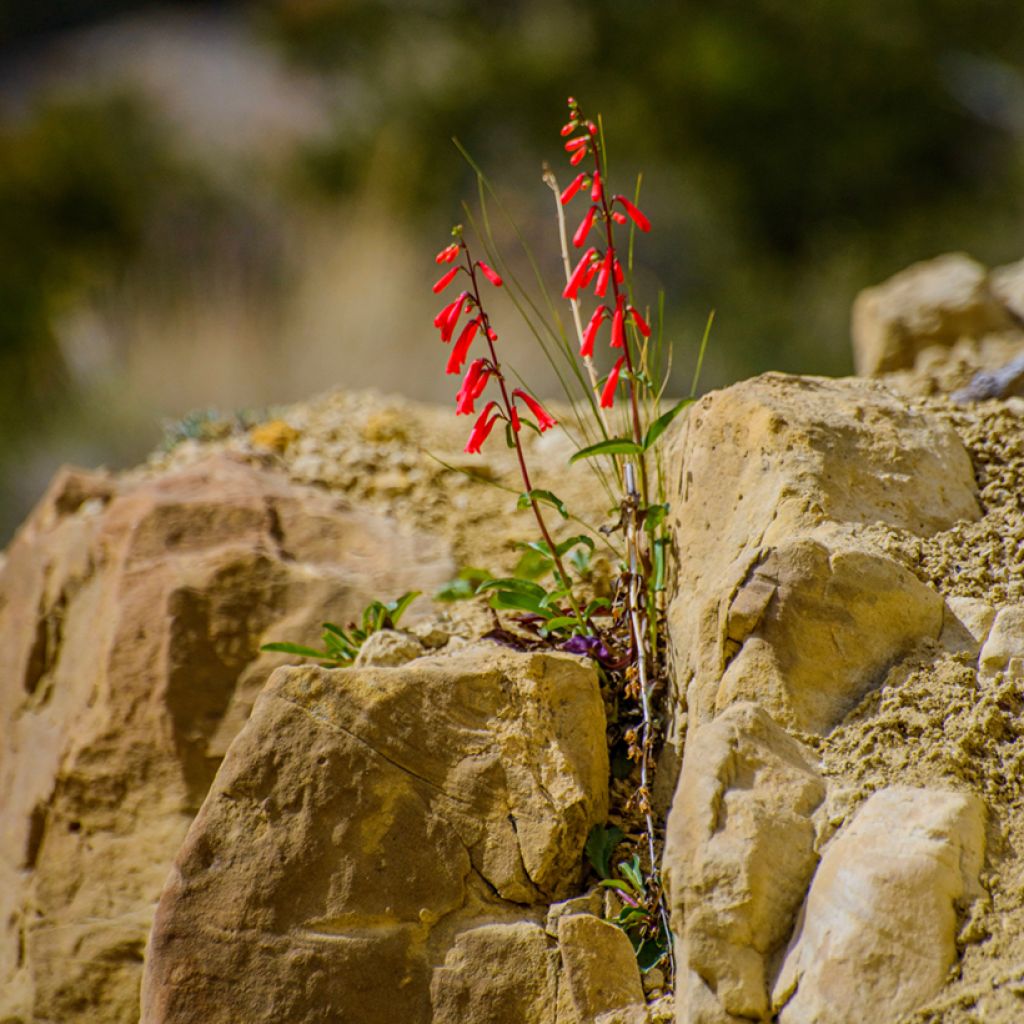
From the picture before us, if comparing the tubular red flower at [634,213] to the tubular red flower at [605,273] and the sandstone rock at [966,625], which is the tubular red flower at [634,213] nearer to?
the tubular red flower at [605,273]

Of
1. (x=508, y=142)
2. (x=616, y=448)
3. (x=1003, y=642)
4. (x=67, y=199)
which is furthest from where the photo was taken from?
(x=508, y=142)

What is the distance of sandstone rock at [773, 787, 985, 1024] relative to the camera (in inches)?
71.0

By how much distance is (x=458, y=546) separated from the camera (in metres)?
3.71

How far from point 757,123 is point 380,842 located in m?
14.9

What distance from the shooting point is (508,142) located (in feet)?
50.8

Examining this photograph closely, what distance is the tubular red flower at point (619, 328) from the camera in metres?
2.58

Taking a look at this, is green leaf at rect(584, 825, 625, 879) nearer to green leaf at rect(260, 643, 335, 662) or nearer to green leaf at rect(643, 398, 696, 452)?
green leaf at rect(643, 398, 696, 452)

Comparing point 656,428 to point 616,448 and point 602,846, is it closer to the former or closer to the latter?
point 616,448

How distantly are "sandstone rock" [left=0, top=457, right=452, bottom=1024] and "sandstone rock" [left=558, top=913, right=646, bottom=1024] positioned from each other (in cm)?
120

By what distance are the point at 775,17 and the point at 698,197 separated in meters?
3.62

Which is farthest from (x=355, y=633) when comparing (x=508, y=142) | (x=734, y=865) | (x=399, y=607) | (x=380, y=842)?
(x=508, y=142)

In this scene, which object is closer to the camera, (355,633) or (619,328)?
(619,328)

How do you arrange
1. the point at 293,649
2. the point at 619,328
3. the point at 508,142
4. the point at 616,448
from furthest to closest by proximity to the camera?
the point at 508,142
the point at 293,649
the point at 619,328
the point at 616,448

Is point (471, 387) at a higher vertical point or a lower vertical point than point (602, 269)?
lower
